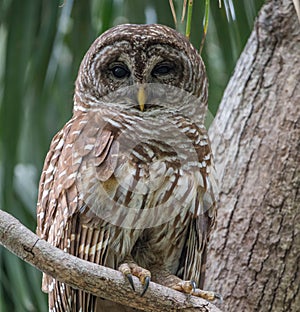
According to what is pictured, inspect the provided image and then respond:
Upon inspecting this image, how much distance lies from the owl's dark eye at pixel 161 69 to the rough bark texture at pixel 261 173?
0.70 meters

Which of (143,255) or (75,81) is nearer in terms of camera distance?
(143,255)

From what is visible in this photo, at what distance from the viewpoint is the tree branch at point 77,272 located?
82.7 inches

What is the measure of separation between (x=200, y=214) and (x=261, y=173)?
2.22 feet

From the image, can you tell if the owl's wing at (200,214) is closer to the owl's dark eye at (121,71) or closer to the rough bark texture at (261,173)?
the owl's dark eye at (121,71)

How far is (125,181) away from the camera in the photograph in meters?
2.58

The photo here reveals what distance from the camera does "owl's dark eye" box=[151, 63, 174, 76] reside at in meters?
2.80

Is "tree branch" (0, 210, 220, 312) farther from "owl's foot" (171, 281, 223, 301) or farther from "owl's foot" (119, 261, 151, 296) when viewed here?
"owl's foot" (171, 281, 223, 301)

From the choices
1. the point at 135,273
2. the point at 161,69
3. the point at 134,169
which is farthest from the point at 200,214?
the point at 161,69

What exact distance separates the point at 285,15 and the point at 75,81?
3.10 ft

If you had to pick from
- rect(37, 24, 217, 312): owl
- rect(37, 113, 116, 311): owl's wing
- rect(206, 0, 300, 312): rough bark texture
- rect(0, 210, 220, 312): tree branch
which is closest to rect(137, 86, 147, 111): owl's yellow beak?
rect(37, 24, 217, 312): owl

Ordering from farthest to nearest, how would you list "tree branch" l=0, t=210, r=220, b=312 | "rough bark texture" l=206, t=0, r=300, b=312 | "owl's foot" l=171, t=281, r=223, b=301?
"rough bark texture" l=206, t=0, r=300, b=312 → "owl's foot" l=171, t=281, r=223, b=301 → "tree branch" l=0, t=210, r=220, b=312

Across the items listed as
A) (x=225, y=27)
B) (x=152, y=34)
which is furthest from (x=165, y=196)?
(x=225, y=27)

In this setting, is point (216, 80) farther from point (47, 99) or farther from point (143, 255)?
point (143, 255)

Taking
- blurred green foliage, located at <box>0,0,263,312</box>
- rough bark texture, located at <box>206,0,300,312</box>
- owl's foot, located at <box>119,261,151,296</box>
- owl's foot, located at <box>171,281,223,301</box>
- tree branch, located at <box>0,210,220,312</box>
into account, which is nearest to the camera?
tree branch, located at <box>0,210,220,312</box>
